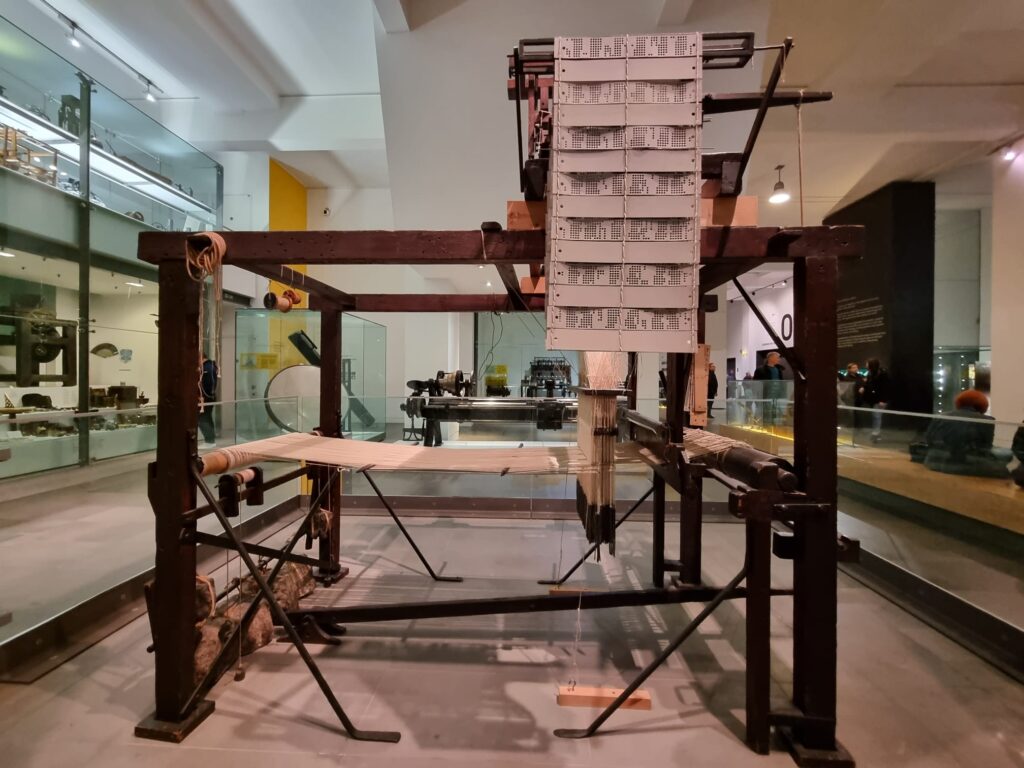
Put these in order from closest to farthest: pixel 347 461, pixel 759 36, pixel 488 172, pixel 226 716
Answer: pixel 226 716, pixel 347 461, pixel 759 36, pixel 488 172

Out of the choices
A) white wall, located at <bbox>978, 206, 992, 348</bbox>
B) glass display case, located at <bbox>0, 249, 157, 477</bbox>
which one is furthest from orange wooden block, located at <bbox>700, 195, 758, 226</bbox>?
white wall, located at <bbox>978, 206, 992, 348</bbox>

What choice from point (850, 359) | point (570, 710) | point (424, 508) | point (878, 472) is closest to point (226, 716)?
point (570, 710)

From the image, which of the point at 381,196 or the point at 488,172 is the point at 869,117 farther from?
the point at 381,196

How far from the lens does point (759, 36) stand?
3766 mm

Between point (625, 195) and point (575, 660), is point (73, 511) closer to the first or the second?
point (575, 660)

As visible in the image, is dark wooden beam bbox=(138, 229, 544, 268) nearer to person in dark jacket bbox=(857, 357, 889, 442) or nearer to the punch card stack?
the punch card stack

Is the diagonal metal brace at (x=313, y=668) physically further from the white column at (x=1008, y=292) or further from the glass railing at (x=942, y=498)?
the white column at (x=1008, y=292)

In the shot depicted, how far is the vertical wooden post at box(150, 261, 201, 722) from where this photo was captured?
146 centimetres

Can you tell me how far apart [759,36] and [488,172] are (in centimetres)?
263

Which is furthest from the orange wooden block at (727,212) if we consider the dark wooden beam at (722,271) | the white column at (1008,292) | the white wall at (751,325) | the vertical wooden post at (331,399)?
the white wall at (751,325)

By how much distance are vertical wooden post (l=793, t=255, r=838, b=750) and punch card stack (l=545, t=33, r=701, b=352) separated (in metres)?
0.40

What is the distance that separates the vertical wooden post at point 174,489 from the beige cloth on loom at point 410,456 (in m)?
0.18

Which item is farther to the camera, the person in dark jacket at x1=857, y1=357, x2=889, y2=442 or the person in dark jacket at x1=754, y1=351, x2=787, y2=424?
the person in dark jacket at x1=857, y1=357, x2=889, y2=442

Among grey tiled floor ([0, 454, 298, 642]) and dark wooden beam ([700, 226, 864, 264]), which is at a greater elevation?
dark wooden beam ([700, 226, 864, 264])
